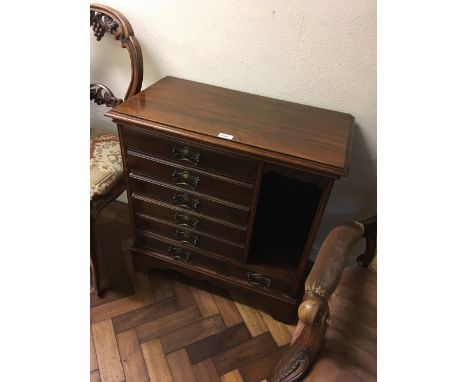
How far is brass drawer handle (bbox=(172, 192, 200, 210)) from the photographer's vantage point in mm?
1026

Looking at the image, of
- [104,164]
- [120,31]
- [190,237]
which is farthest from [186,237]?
[120,31]

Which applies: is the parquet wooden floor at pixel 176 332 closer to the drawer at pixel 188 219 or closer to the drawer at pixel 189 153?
the drawer at pixel 188 219

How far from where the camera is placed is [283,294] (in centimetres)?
117

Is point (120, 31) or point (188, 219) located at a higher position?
point (120, 31)

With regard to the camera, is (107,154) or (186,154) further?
(107,154)

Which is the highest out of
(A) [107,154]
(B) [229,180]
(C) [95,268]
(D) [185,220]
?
(B) [229,180]

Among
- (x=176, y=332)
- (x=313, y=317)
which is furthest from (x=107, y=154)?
(x=313, y=317)

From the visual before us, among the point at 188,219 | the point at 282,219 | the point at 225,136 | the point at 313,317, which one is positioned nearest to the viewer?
the point at 313,317

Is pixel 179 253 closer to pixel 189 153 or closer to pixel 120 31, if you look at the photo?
pixel 189 153

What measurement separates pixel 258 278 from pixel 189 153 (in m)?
0.56

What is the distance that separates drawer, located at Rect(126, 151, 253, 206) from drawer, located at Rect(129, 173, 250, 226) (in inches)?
0.8

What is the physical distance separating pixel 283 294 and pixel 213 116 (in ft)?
2.36

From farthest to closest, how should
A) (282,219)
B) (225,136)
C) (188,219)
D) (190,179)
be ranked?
(282,219), (188,219), (190,179), (225,136)

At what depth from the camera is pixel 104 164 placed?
1154 mm
